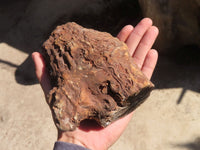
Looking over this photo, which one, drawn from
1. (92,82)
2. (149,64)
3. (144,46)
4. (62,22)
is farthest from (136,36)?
(62,22)

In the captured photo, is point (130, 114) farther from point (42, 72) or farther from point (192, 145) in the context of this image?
point (192, 145)

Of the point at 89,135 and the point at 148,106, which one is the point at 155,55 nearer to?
the point at 148,106

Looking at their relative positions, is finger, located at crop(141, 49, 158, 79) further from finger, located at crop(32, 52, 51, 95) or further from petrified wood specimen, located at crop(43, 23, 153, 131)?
finger, located at crop(32, 52, 51, 95)

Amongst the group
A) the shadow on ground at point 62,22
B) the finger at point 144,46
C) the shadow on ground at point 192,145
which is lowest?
the shadow on ground at point 192,145

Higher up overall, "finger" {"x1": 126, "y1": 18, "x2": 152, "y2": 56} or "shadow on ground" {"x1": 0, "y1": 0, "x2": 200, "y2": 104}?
"finger" {"x1": 126, "y1": 18, "x2": 152, "y2": 56}

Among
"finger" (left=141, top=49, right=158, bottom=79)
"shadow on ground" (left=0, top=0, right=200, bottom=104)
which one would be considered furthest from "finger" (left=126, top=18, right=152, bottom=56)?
"shadow on ground" (left=0, top=0, right=200, bottom=104)

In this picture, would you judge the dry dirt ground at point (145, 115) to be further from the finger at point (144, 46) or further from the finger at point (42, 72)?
the finger at point (42, 72)

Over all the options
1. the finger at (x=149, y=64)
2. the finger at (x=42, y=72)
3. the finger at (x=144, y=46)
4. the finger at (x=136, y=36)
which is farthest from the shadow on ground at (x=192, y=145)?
the finger at (x=42, y=72)

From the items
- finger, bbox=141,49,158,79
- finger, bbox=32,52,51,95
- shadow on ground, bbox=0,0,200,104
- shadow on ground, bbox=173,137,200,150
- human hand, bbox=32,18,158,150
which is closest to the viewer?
human hand, bbox=32,18,158,150
